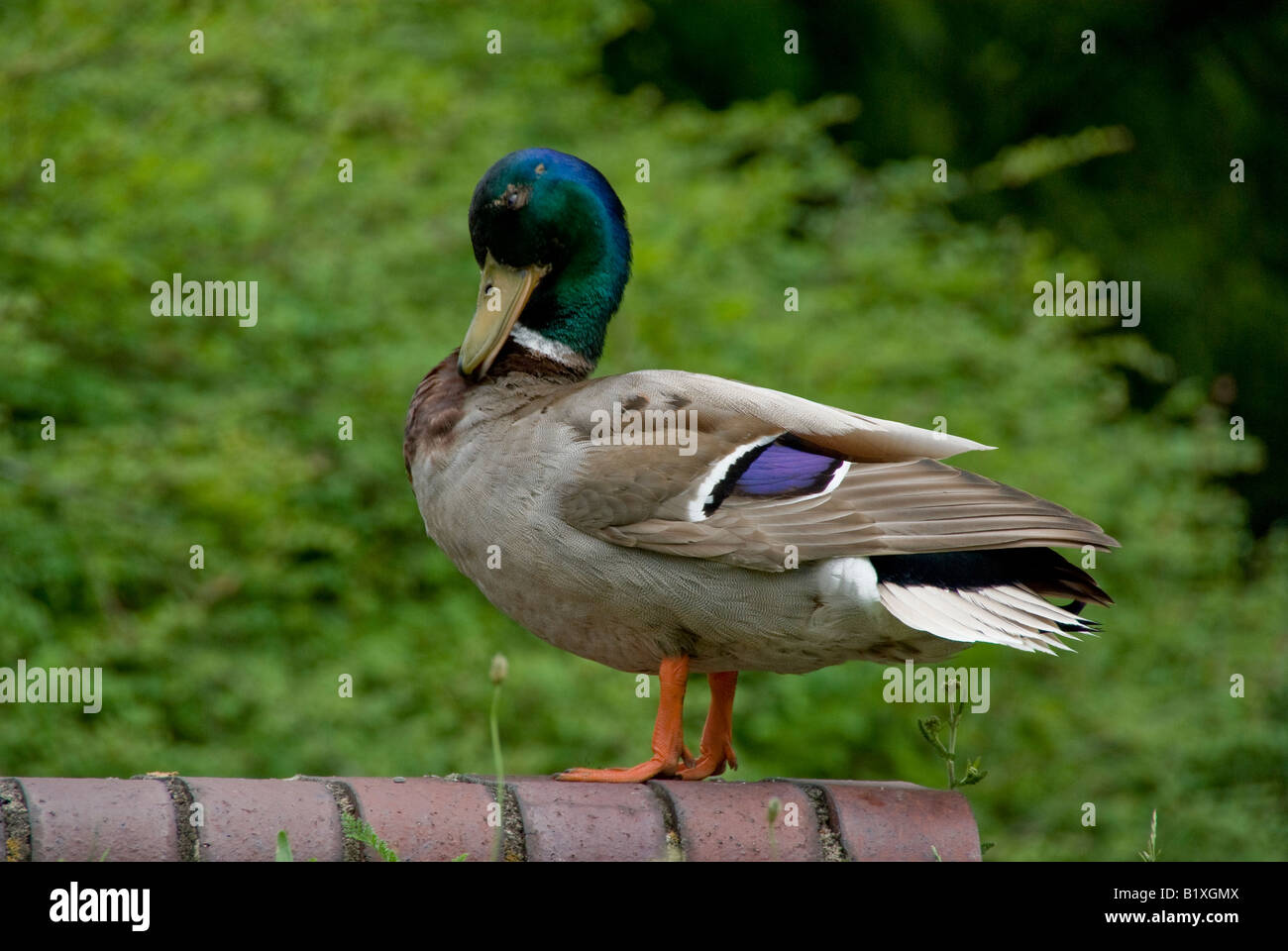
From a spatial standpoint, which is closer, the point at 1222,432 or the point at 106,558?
the point at 106,558

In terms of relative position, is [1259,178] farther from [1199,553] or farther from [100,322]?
[100,322]

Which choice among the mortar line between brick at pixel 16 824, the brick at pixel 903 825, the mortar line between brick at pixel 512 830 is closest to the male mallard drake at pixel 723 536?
the brick at pixel 903 825

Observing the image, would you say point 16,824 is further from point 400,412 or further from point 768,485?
point 400,412

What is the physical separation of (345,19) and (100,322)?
158cm

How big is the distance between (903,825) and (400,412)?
10.4 ft

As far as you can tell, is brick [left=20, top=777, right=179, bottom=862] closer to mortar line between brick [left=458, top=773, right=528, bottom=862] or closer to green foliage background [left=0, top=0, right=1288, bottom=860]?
mortar line between brick [left=458, top=773, right=528, bottom=862]

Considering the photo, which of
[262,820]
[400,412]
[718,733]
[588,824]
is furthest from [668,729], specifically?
[400,412]

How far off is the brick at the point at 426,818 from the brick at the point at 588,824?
6 cm

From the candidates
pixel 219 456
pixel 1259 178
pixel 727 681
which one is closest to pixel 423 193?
pixel 219 456

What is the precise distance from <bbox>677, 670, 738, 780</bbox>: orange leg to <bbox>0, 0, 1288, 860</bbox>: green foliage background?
6.59ft

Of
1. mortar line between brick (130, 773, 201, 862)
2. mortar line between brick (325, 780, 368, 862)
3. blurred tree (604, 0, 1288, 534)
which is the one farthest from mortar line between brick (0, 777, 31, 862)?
blurred tree (604, 0, 1288, 534)

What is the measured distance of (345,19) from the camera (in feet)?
18.3

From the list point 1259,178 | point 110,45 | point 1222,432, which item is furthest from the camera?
point 1259,178

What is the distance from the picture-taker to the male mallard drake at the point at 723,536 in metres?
2.39
